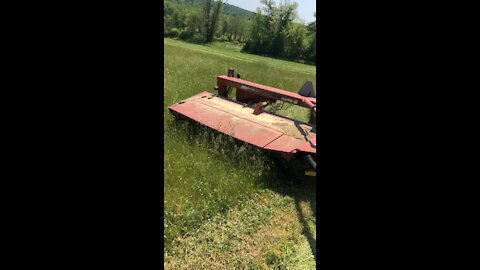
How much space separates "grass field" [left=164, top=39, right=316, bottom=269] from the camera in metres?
3.46

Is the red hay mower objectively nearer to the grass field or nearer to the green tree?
the grass field

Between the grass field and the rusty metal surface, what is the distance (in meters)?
0.22

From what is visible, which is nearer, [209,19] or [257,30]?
[257,30]

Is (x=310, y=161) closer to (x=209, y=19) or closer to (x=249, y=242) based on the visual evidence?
(x=249, y=242)

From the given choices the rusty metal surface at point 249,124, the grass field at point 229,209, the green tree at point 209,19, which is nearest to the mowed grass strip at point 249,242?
the grass field at point 229,209

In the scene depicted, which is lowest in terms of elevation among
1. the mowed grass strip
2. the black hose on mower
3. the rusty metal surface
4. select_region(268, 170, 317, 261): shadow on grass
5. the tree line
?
the mowed grass strip

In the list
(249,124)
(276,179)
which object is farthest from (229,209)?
(249,124)

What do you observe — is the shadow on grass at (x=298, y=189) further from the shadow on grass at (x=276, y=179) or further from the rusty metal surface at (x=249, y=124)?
the rusty metal surface at (x=249, y=124)

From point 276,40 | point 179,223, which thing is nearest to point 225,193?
point 179,223

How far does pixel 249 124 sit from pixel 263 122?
0.33 meters


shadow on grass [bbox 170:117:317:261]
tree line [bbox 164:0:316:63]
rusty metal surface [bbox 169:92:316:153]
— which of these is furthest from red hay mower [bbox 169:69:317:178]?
tree line [bbox 164:0:316:63]

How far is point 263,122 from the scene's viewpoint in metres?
6.16
